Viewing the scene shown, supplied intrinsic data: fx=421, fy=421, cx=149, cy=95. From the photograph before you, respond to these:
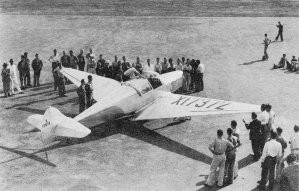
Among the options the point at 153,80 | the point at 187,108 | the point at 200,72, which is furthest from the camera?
the point at 200,72

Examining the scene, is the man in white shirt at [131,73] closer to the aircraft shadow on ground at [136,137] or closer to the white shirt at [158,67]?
the aircraft shadow on ground at [136,137]

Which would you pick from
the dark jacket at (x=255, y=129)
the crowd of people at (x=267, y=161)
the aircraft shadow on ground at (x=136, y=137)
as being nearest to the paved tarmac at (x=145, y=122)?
the aircraft shadow on ground at (x=136, y=137)

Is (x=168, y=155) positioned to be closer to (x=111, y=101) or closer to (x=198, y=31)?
(x=111, y=101)

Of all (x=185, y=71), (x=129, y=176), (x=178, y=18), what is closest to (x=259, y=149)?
(x=129, y=176)

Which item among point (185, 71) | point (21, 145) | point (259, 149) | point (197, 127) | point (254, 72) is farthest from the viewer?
point (254, 72)

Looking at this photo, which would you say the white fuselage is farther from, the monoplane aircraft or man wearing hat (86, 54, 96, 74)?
man wearing hat (86, 54, 96, 74)

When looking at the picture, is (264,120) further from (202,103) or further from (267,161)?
(202,103)

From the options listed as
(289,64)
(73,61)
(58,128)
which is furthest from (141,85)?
(289,64)

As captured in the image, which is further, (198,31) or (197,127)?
(198,31)

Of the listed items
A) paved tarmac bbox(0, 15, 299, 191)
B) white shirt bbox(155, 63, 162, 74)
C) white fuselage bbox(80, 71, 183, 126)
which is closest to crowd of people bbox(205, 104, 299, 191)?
paved tarmac bbox(0, 15, 299, 191)
